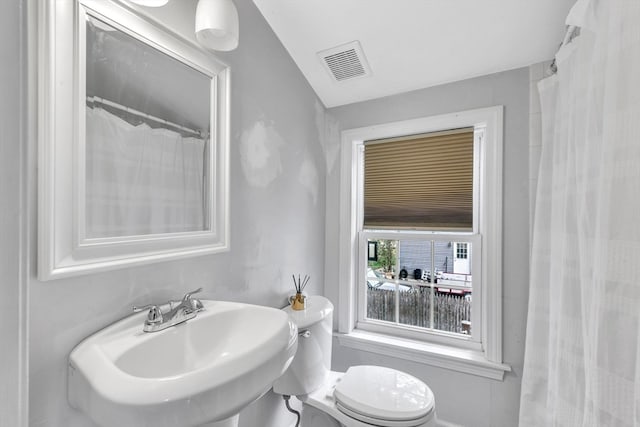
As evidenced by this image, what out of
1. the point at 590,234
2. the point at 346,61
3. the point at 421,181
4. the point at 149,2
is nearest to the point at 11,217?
the point at 149,2

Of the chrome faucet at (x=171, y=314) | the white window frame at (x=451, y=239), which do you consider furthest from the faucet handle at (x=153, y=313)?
the white window frame at (x=451, y=239)

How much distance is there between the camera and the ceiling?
4.11 feet

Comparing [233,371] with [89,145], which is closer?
[233,371]

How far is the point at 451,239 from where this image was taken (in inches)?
67.2

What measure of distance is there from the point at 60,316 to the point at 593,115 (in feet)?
4.72

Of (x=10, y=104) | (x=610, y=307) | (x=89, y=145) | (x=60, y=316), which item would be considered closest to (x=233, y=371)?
(x=60, y=316)

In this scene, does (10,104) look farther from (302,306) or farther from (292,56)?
(292,56)

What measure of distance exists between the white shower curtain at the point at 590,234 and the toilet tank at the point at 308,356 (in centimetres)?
85

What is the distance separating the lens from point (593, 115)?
764 mm

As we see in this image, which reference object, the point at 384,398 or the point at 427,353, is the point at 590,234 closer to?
the point at 384,398

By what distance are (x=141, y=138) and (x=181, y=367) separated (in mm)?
705

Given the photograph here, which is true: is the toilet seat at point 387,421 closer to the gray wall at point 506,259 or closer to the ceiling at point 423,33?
the gray wall at point 506,259

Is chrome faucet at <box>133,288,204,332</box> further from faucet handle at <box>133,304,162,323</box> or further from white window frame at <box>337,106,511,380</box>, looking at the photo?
white window frame at <box>337,106,511,380</box>

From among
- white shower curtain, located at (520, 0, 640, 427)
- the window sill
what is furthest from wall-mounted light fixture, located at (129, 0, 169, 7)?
the window sill
